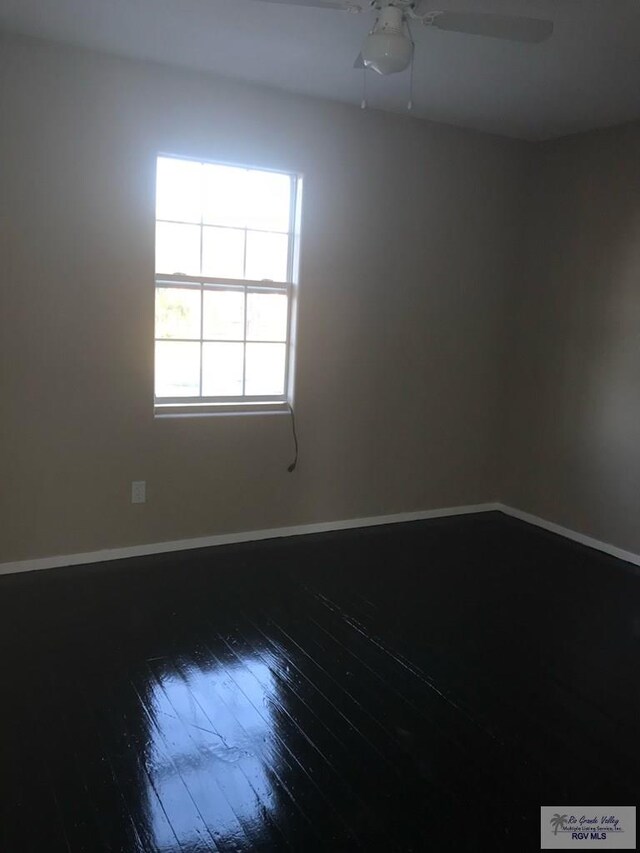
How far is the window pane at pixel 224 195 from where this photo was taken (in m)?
3.68

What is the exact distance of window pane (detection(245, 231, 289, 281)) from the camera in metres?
3.84

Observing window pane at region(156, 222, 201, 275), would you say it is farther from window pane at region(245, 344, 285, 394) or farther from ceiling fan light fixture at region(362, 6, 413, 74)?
ceiling fan light fixture at region(362, 6, 413, 74)

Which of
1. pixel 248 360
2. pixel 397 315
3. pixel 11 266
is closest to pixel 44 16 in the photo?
pixel 11 266

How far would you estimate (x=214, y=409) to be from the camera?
3848 mm

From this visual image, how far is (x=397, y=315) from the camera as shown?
4285mm

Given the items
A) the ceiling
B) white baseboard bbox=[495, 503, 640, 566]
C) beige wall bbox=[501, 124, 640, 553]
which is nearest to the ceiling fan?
the ceiling

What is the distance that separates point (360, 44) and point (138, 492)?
8.03ft

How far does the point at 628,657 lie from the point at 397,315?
92.9 inches

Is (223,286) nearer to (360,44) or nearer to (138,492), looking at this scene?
(138,492)

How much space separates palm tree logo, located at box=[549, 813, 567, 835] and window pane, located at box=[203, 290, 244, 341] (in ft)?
9.18

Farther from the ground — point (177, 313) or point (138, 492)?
point (177, 313)

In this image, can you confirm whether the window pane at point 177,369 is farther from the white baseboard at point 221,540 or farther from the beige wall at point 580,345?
the beige wall at point 580,345

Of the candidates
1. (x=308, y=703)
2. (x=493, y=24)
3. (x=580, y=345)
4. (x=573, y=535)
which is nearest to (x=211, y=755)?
(x=308, y=703)

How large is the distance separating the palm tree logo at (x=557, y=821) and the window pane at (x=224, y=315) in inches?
110
